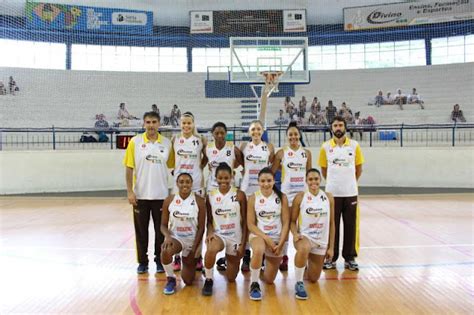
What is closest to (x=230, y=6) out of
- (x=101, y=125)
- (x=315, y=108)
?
(x=315, y=108)

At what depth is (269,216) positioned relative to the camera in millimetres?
3791

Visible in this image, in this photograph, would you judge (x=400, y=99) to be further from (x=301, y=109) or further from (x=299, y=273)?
(x=299, y=273)

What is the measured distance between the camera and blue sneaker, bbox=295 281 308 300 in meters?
3.48

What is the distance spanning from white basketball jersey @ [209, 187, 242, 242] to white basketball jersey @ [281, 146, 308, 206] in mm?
721

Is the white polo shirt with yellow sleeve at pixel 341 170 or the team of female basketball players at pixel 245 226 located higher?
the white polo shirt with yellow sleeve at pixel 341 170

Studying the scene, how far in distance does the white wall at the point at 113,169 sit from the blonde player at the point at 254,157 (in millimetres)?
7934

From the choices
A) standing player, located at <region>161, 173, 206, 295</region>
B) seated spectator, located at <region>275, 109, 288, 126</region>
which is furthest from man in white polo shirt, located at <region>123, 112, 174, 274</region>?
seated spectator, located at <region>275, 109, 288, 126</region>

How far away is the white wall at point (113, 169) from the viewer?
1127 centimetres

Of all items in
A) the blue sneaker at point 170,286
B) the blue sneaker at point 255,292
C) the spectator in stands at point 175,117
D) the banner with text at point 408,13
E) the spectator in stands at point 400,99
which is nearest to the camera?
the blue sneaker at point 255,292

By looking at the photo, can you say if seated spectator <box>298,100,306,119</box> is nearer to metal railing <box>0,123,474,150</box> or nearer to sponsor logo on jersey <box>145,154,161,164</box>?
metal railing <box>0,123,474,150</box>

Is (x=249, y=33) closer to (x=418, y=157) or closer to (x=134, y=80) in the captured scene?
(x=134, y=80)

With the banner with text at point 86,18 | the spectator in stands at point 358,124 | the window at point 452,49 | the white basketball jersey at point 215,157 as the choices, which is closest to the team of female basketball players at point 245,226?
the white basketball jersey at point 215,157

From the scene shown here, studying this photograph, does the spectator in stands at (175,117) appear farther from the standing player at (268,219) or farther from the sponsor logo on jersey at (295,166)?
the standing player at (268,219)

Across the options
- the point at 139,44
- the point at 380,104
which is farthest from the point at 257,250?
the point at 139,44
